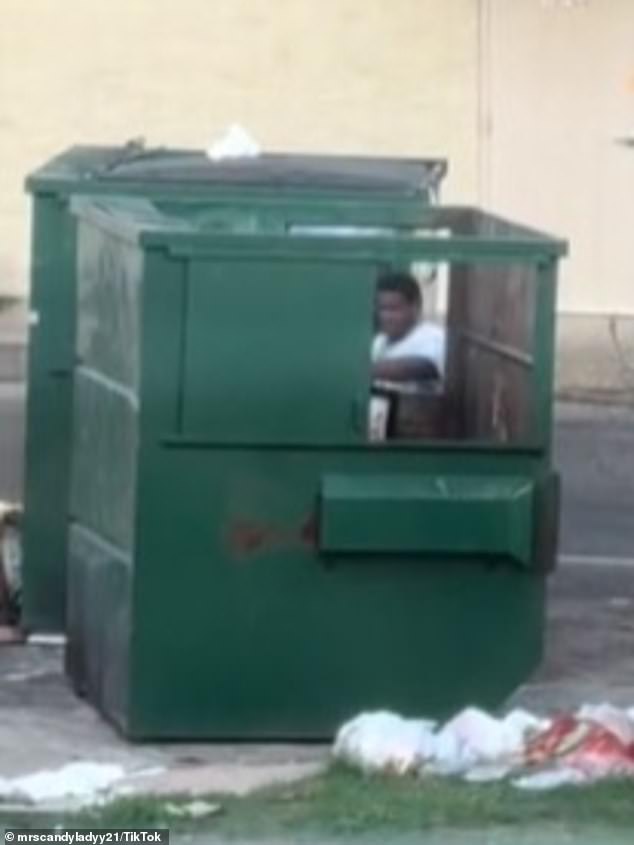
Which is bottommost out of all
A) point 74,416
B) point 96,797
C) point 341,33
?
point 96,797

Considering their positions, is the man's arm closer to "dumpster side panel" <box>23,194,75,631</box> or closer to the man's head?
the man's head

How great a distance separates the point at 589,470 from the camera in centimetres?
1661

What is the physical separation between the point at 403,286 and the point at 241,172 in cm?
92

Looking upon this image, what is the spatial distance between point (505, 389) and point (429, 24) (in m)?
9.32

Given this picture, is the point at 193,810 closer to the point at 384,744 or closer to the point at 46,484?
the point at 384,744

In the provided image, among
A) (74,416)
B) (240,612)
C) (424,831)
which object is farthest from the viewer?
(74,416)

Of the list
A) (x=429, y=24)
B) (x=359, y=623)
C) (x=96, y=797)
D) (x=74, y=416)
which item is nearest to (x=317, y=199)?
(x=74, y=416)

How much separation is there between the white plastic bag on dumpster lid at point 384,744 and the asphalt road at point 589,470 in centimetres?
421

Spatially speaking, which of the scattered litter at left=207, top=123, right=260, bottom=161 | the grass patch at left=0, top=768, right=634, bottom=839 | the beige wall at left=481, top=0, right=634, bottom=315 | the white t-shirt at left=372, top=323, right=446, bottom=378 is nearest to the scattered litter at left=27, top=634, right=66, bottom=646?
the white t-shirt at left=372, top=323, right=446, bottom=378

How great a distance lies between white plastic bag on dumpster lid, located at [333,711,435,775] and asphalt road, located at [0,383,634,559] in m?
4.21

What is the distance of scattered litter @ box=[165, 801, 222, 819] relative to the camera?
9.20 meters

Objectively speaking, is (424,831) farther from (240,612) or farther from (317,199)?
(317,199)

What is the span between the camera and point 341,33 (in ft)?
65.6

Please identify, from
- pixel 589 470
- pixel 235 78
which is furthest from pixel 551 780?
pixel 235 78
